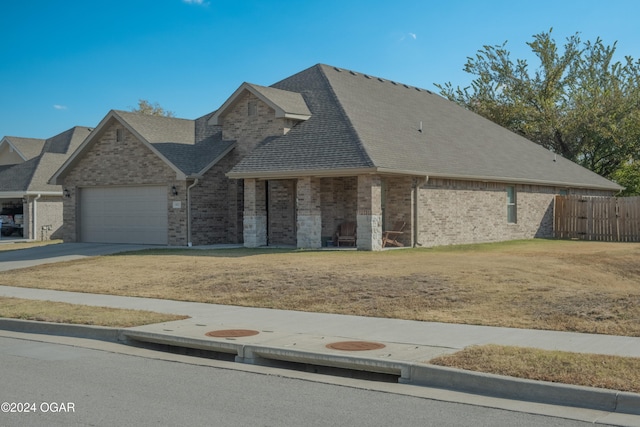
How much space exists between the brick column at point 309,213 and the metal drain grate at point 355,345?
48.9ft

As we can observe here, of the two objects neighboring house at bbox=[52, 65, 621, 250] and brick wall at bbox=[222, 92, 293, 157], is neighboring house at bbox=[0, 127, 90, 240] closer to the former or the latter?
neighboring house at bbox=[52, 65, 621, 250]

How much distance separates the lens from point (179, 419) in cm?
698

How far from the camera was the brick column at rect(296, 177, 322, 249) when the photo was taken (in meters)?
25.1

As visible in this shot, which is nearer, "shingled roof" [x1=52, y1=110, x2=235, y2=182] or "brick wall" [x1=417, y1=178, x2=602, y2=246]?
"brick wall" [x1=417, y1=178, x2=602, y2=246]

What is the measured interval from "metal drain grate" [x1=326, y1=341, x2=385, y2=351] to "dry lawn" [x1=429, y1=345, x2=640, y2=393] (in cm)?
119

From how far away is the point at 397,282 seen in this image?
51.3 ft

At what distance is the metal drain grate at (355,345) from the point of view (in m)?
9.80

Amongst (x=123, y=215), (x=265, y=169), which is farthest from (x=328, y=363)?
(x=123, y=215)

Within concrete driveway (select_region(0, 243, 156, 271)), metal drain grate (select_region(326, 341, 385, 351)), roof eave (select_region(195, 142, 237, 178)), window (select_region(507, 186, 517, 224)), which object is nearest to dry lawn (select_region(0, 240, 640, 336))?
concrete driveway (select_region(0, 243, 156, 271))

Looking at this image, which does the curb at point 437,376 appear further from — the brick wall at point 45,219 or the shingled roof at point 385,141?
the brick wall at point 45,219

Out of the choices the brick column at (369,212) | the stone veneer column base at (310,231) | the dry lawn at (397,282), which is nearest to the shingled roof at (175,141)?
the dry lawn at (397,282)

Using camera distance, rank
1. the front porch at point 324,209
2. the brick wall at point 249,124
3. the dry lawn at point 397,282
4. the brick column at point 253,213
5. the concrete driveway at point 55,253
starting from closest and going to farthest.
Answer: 1. the dry lawn at point 397,282
2. the front porch at point 324,209
3. the concrete driveway at point 55,253
4. the brick column at point 253,213
5. the brick wall at point 249,124

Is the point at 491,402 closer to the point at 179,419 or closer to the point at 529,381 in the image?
the point at 529,381

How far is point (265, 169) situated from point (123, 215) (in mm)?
8315
